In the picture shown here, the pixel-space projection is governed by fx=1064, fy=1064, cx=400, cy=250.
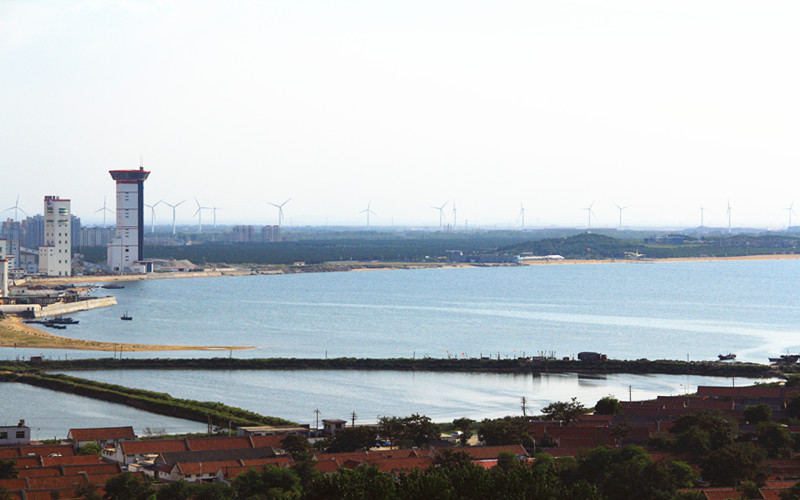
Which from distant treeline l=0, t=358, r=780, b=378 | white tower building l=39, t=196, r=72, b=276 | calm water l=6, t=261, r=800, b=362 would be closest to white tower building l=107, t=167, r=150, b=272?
calm water l=6, t=261, r=800, b=362

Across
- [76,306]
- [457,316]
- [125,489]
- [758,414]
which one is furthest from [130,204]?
[125,489]

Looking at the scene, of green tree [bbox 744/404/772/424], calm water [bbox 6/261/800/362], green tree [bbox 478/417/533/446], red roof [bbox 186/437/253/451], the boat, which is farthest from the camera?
calm water [bbox 6/261/800/362]

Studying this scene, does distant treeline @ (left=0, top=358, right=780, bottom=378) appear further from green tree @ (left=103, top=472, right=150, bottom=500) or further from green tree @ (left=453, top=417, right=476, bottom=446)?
green tree @ (left=103, top=472, right=150, bottom=500)

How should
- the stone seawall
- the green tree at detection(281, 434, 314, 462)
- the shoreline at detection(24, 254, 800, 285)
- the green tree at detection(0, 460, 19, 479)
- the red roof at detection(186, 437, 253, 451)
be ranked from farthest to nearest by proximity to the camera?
the shoreline at detection(24, 254, 800, 285) → the stone seawall → the red roof at detection(186, 437, 253, 451) → the green tree at detection(281, 434, 314, 462) → the green tree at detection(0, 460, 19, 479)

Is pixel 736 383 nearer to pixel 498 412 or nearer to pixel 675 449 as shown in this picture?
pixel 498 412

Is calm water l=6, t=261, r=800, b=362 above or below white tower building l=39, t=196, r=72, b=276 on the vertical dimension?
below

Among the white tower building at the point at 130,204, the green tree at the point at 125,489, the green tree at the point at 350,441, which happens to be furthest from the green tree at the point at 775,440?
the white tower building at the point at 130,204
